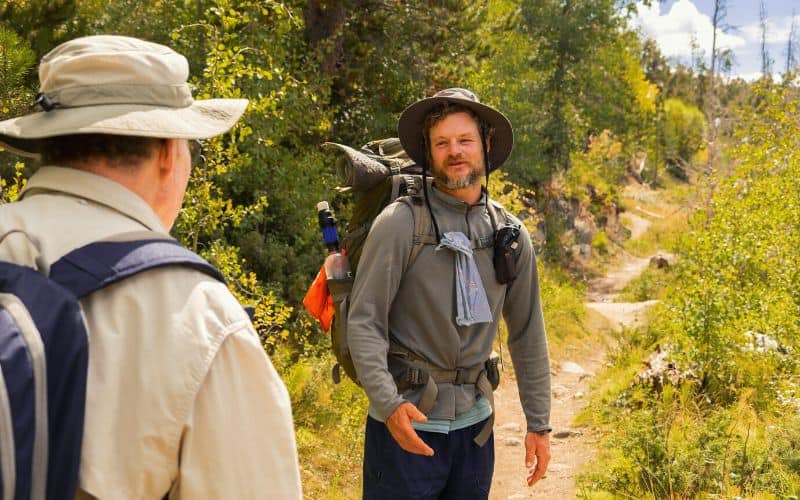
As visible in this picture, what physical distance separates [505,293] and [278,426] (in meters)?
2.02

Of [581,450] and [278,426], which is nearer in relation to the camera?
[278,426]

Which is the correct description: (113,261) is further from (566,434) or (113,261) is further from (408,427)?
(566,434)

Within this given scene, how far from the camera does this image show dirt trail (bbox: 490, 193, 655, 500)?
21.9 ft

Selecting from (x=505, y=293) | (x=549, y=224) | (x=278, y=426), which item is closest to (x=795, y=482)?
(x=505, y=293)

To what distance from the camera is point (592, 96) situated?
77.2 feet

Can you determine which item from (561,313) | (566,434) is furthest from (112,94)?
(561,313)

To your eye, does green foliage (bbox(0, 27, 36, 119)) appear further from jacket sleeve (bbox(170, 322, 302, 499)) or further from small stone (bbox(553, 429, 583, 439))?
small stone (bbox(553, 429, 583, 439))

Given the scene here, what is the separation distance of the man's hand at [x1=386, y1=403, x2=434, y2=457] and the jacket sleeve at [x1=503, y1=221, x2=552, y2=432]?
2.10 feet

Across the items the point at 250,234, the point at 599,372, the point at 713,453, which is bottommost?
the point at 599,372

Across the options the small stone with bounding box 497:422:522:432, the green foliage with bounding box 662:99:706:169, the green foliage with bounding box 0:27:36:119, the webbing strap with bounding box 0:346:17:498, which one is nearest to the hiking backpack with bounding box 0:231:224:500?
the webbing strap with bounding box 0:346:17:498

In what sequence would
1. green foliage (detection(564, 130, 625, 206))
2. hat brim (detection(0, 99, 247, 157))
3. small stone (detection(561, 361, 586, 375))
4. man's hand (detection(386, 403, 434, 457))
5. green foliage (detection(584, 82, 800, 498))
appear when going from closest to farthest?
hat brim (detection(0, 99, 247, 157))
man's hand (detection(386, 403, 434, 457))
green foliage (detection(584, 82, 800, 498))
small stone (detection(561, 361, 586, 375))
green foliage (detection(564, 130, 625, 206))

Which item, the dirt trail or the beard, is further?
the dirt trail

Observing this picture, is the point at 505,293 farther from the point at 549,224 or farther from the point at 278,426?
the point at 549,224

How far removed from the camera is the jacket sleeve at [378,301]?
2879 millimetres
